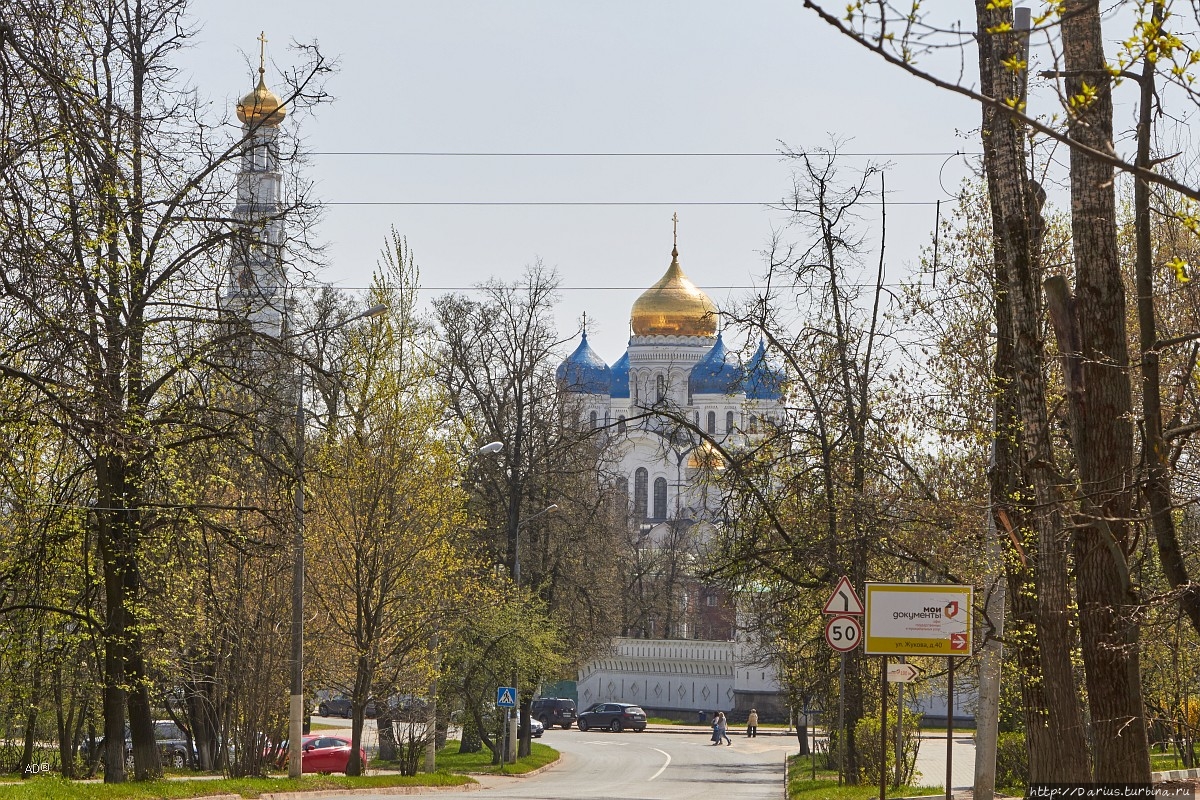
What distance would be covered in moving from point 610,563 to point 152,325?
2912 cm

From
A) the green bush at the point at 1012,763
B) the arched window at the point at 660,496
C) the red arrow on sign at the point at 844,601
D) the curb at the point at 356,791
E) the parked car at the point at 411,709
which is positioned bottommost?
the curb at the point at 356,791

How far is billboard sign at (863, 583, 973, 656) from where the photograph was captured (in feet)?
47.3

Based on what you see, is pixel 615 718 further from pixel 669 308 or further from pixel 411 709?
pixel 669 308

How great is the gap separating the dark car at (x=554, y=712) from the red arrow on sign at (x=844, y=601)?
145 feet

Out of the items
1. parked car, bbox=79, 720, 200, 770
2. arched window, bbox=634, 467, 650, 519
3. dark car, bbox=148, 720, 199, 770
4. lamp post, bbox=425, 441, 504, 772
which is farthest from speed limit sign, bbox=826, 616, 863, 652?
arched window, bbox=634, 467, 650, 519

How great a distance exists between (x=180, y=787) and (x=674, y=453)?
207 feet

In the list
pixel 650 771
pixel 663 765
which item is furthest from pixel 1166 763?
pixel 663 765

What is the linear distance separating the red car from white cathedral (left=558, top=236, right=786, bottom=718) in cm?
960

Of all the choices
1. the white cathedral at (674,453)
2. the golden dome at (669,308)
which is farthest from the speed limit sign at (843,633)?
the golden dome at (669,308)

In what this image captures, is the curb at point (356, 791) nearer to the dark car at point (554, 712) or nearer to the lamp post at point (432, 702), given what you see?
the lamp post at point (432, 702)

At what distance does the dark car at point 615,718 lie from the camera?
2191 inches

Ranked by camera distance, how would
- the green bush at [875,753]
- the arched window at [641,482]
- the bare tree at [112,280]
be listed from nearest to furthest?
the bare tree at [112,280]
the green bush at [875,753]
the arched window at [641,482]

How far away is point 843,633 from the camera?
15.4 m

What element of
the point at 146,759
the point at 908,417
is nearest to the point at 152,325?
the point at 146,759
